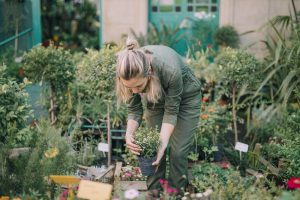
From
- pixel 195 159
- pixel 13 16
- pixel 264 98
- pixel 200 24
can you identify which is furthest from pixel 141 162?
pixel 13 16

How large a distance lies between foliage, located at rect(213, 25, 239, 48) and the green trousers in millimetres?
3238

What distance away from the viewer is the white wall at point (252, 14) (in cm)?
663

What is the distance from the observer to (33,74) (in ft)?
15.6

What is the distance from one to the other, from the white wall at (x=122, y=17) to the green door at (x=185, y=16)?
0.21m

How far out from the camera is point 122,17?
7.01m

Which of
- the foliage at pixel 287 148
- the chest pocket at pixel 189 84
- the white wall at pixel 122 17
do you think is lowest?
the foliage at pixel 287 148

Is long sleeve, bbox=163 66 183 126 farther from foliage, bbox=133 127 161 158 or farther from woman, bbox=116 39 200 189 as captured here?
foliage, bbox=133 127 161 158

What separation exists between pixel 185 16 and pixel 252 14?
1.01 m

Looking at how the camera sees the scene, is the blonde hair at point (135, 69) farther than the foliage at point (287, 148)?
No

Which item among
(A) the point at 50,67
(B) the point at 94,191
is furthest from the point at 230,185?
(A) the point at 50,67

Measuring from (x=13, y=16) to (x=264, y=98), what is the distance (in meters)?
4.00

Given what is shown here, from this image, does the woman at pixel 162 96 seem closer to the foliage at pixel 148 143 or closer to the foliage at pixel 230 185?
A: the foliage at pixel 148 143

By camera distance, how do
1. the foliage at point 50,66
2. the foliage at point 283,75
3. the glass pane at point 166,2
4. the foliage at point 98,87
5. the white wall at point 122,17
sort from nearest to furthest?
the foliage at point 98,87 → the foliage at point 50,66 → the foliage at point 283,75 → the white wall at point 122,17 → the glass pane at point 166,2

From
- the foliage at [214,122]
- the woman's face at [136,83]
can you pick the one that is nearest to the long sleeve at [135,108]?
the woman's face at [136,83]
